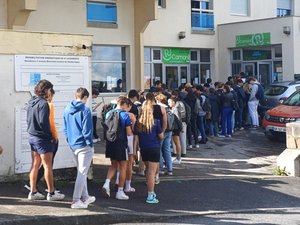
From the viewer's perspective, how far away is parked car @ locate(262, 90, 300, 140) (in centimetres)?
1638

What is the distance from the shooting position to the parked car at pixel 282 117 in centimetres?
1638

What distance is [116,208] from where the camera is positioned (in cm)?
877

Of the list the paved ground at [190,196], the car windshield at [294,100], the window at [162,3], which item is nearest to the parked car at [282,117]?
the car windshield at [294,100]

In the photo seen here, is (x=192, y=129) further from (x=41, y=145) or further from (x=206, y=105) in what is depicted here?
(x=41, y=145)

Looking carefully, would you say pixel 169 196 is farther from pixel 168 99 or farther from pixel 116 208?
pixel 168 99

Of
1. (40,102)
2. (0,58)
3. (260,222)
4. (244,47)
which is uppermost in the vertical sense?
(244,47)

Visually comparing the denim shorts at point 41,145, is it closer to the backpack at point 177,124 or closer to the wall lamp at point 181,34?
the backpack at point 177,124

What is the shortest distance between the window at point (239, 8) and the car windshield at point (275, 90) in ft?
27.4

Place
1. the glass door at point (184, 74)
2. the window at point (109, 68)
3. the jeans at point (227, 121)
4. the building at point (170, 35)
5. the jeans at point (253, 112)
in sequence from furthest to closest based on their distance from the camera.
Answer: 1. the glass door at point (184, 74)
2. the window at point (109, 68)
3. the building at point (170, 35)
4. the jeans at point (253, 112)
5. the jeans at point (227, 121)

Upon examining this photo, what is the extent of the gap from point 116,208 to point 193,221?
1.24 metres

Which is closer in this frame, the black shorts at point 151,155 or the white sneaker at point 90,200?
the white sneaker at point 90,200

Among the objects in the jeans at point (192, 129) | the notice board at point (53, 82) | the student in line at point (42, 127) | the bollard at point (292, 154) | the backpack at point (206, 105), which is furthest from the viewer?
the backpack at point (206, 105)

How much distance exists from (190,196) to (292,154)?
4.11 meters

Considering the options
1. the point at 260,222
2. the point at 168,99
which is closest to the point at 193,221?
the point at 260,222
